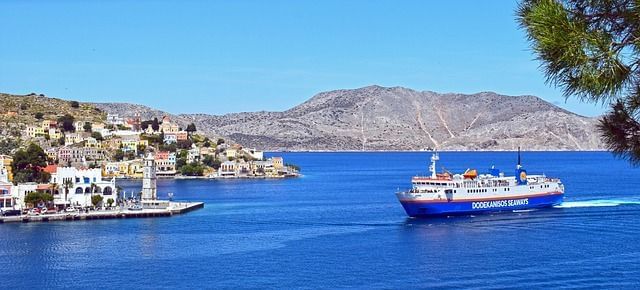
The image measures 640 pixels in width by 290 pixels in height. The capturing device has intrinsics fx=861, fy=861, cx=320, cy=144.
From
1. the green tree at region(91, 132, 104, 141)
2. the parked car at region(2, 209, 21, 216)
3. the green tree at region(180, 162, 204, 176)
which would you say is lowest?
→ the parked car at region(2, 209, 21, 216)

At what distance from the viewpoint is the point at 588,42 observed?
6.05 meters

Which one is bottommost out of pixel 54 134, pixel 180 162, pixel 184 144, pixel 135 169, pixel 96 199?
pixel 96 199

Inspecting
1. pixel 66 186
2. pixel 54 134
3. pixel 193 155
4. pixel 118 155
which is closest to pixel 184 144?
pixel 193 155

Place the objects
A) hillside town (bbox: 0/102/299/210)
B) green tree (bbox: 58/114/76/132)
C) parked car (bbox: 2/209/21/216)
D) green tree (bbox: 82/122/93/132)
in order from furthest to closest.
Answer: green tree (bbox: 82/122/93/132), green tree (bbox: 58/114/76/132), hillside town (bbox: 0/102/299/210), parked car (bbox: 2/209/21/216)

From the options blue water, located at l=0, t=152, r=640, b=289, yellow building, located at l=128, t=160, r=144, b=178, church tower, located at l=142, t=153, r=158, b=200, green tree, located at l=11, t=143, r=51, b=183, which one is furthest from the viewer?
yellow building, located at l=128, t=160, r=144, b=178

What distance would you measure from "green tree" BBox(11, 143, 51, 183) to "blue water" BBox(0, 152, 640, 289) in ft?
45.7

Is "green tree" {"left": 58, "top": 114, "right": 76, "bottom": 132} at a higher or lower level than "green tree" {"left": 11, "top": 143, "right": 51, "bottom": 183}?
higher

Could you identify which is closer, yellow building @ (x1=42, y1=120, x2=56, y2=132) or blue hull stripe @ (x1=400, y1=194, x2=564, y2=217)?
blue hull stripe @ (x1=400, y1=194, x2=564, y2=217)

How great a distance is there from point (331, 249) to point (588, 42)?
26.5 meters

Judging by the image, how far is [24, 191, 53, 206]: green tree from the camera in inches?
1809

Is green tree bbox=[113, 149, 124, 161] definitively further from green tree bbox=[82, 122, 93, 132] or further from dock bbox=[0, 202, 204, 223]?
dock bbox=[0, 202, 204, 223]

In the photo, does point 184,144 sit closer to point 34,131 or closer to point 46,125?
point 46,125

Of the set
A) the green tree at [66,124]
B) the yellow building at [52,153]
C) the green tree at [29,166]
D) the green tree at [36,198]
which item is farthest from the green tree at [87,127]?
the green tree at [36,198]

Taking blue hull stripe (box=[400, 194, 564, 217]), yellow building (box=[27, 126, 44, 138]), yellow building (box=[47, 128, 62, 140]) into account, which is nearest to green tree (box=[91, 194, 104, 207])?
blue hull stripe (box=[400, 194, 564, 217])
